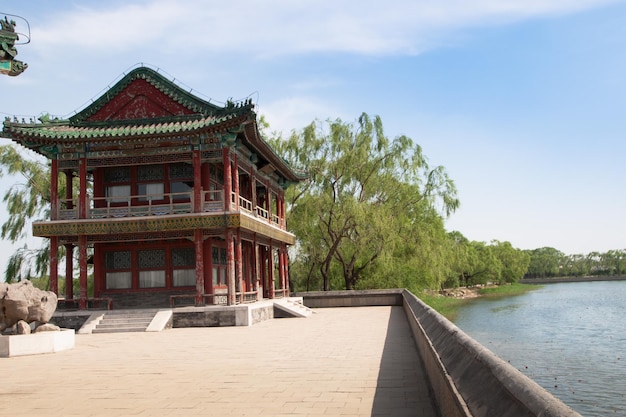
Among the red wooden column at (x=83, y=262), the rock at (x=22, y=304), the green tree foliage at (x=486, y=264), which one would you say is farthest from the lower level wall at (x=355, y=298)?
the green tree foliage at (x=486, y=264)

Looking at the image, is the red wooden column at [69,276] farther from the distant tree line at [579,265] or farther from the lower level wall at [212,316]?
the distant tree line at [579,265]

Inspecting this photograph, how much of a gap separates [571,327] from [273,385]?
21092 millimetres

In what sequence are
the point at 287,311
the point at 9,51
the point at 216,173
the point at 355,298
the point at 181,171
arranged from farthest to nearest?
the point at 355,298 → the point at 216,173 → the point at 287,311 → the point at 181,171 → the point at 9,51

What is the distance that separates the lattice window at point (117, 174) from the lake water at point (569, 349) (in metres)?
15.0

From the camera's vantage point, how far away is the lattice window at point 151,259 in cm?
2206

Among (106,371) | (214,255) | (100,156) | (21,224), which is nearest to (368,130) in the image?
(214,255)

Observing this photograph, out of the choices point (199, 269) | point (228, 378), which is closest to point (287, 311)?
point (199, 269)

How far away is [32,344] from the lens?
1267cm

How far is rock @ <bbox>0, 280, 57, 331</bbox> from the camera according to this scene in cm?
1266

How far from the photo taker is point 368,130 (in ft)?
110

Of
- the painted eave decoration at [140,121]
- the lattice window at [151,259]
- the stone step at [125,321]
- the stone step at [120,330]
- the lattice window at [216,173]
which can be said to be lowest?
the stone step at [120,330]

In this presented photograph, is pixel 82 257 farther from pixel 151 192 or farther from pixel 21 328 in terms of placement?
pixel 21 328

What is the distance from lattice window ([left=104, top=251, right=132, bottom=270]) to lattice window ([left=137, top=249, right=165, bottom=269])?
0.41 m

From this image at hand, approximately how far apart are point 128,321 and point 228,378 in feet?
39.2
